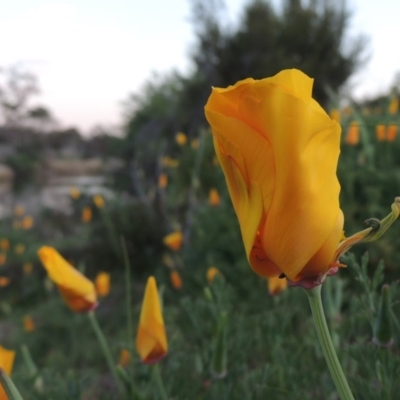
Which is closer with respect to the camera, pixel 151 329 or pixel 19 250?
pixel 151 329

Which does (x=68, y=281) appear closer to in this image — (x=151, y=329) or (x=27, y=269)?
(x=151, y=329)

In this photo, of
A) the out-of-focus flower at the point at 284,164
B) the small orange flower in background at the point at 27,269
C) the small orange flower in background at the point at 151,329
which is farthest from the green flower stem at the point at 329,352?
the small orange flower in background at the point at 27,269

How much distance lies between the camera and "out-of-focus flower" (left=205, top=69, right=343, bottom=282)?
1.30ft

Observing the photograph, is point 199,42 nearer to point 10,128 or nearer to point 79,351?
point 10,128

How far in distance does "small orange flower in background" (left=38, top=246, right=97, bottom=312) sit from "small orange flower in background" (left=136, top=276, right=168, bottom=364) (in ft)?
0.57

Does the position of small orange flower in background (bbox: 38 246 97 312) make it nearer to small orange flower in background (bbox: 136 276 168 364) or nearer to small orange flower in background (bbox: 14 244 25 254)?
small orange flower in background (bbox: 136 276 168 364)

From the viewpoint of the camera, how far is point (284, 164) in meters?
0.40

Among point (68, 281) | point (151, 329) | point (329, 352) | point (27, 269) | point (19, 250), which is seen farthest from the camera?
point (19, 250)

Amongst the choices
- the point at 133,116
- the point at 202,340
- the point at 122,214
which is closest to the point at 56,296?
the point at 122,214

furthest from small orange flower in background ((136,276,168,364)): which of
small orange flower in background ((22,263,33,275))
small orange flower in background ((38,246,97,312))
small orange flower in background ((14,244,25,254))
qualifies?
small orange flower in background ((14,244,25,254))

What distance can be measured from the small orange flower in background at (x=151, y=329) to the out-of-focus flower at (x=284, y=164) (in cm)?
24

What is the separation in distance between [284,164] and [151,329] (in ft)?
1.10

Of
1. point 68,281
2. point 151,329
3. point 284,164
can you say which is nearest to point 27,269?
point 68,281

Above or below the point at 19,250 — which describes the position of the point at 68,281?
above
